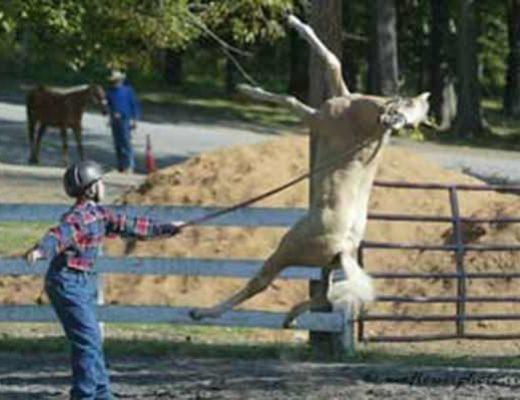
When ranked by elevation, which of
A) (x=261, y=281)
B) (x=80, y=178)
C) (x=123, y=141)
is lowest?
(x=123, y=141)

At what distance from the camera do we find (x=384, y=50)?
42.0 m

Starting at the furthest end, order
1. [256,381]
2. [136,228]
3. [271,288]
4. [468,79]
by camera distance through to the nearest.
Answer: [468,79] < [271,288] < [256,381] < [136,228]

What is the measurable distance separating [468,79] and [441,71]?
18.6 feet

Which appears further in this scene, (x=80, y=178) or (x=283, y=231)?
(x=283, y=231)

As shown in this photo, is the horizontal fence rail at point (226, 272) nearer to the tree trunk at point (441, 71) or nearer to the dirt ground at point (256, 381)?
the dirt ground at point (256, 381)

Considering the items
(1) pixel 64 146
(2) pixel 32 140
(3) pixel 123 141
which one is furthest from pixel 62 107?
(3) pixel 123 141

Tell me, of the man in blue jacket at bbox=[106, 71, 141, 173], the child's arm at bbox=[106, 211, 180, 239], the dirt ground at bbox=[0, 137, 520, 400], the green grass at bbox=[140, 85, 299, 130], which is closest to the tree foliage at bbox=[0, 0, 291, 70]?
the dirt ground at bbox=[0, 137, 520, 400]

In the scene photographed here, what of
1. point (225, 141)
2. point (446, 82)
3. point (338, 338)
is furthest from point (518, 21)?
point (338, 338)

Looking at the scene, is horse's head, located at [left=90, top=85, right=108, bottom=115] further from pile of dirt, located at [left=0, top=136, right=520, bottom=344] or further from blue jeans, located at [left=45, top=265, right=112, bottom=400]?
blue jeans, located at [left=45, top=265, right=112, bottom=400]

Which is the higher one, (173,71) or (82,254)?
(173,71)

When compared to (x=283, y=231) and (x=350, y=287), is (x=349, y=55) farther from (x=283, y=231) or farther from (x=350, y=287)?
(x=350, y=287)

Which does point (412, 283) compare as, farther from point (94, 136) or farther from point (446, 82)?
point (446, 82)

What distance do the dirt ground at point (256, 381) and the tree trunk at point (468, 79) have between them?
3393 centimetres

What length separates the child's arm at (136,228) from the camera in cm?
934
